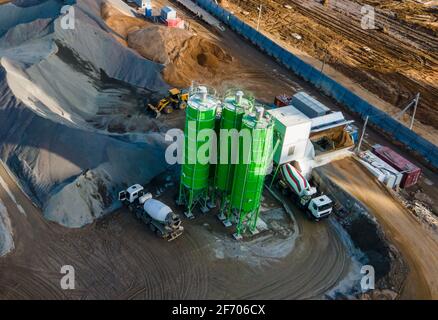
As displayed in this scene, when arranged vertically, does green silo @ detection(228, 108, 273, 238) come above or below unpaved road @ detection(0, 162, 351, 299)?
above

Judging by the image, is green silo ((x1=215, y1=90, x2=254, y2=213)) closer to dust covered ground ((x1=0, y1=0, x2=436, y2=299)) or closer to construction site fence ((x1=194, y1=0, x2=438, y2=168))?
dust covered ground ((x1=0, y1=0, x2=436, y2=299))

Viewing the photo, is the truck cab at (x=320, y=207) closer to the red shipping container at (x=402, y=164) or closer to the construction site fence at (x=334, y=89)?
the red shipping container at (x=402, y=164)

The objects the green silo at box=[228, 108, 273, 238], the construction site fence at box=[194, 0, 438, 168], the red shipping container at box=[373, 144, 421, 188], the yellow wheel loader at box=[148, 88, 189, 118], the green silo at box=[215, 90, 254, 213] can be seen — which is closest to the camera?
the green silo at box=[228, 108, 273, 238]

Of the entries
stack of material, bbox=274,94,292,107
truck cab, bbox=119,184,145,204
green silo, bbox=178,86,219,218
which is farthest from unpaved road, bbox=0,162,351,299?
stack of material, bbox=274,94,292,107
